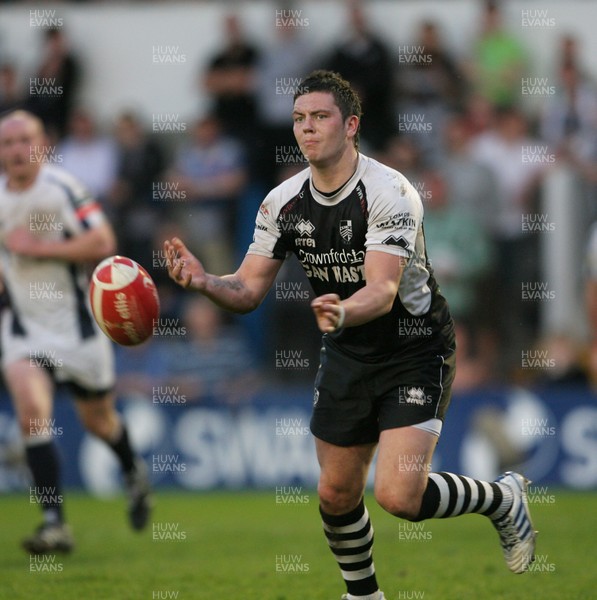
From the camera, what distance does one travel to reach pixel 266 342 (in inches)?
559

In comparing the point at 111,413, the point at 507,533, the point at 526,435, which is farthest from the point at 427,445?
the point at 526,435

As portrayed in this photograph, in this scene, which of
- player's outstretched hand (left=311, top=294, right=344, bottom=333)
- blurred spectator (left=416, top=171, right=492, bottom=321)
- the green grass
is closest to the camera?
player's outstretched hand (left=311, top=294, right=344, bottom=333)

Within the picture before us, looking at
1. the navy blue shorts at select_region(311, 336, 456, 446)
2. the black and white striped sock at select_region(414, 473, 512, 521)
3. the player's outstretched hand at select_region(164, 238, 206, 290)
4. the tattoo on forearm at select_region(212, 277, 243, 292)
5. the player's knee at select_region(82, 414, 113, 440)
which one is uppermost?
the player's outstretched hand at select_region(164, 238, 206, 290)

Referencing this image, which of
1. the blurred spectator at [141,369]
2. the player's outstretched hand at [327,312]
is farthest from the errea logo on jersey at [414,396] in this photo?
the blurred spectator at [141,369]

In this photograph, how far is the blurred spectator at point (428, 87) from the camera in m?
14.0

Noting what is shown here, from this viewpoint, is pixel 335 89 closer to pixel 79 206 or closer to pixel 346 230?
pixel 346 230

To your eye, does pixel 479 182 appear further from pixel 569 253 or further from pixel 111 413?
pixel 111 413

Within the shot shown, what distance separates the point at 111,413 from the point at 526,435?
4.58m

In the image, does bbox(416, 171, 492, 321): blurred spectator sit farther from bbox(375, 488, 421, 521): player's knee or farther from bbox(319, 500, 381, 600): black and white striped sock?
bbox(375, 488, 421, 521): player's knee

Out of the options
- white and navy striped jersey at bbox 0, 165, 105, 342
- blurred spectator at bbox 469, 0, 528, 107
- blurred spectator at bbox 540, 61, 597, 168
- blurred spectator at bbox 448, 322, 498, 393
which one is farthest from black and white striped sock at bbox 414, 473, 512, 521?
blurred spectator at bbox 469, 0, 528, 107

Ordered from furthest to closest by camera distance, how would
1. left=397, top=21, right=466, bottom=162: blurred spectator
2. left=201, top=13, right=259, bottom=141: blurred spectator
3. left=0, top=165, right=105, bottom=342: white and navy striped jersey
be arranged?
left=201, top=13, right=259, bottom=141: blurred spectator, left=397, top=21, right=466, bottom=162: blurred spectator, left=0, top=165, right=105, bottom=342: white and navy striped jersey

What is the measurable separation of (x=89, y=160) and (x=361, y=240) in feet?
30.1

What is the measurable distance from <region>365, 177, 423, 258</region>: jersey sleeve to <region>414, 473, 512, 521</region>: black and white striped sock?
118cm

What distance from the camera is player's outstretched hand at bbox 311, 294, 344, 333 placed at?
5.43 m
